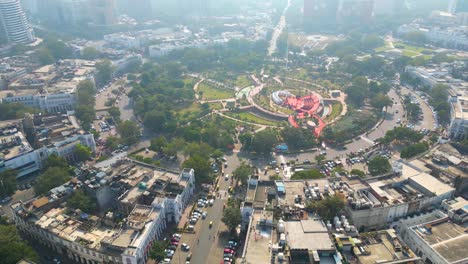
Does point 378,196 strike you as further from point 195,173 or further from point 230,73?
point 230,73

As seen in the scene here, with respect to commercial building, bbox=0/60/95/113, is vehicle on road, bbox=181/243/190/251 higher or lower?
lower

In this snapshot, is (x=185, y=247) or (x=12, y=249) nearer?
(x=12, y=249)

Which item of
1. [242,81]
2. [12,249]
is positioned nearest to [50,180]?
[12,249]

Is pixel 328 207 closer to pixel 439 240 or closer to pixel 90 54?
pixel 439 240

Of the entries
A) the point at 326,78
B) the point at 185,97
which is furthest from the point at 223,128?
the point at 326,78

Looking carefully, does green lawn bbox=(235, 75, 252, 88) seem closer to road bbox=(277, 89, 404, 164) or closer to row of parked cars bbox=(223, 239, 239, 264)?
road bbox=(277, 89, 404, 164)

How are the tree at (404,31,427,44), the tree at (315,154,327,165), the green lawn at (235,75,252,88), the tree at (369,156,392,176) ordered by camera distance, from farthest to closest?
1. the tree at (404,31,427,44)
2. the green lawn at (235,75,252,88)
3. the tree at (315,154,327,165)
4. the tree at (369,156,392,176)

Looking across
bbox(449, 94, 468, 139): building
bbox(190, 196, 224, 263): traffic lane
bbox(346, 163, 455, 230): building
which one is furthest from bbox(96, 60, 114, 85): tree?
bbox(449, 94, 468, 139): building
